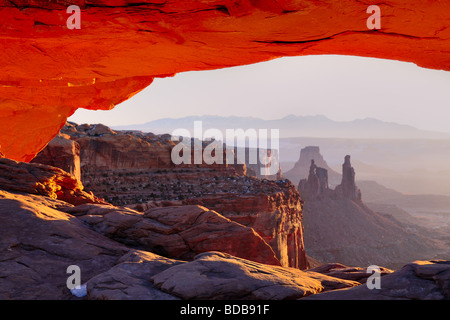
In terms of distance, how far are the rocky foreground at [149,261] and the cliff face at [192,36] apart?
14.4ft

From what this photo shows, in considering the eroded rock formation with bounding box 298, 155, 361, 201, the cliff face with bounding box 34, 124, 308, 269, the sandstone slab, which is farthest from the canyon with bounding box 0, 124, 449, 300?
the eroded rock formation with bounding box 298, 155, 361, 201

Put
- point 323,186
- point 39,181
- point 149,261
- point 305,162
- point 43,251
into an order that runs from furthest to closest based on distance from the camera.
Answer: point 305,162 < point 323,186 < point 39,181 < point 43,251 < point 149,261

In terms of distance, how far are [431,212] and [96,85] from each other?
163 metres

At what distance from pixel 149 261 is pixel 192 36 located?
19.1 ft

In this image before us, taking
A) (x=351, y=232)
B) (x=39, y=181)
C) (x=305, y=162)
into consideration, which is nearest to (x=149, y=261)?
(x=39, y=181)

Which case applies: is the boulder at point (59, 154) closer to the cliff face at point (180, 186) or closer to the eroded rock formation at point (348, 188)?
the cliff face at point (180, 186)

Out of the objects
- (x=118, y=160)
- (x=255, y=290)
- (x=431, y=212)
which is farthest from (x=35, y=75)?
(x=431, y=212)

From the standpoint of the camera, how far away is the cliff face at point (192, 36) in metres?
8.63

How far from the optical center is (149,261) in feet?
28.4

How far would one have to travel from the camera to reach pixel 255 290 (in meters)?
7.06

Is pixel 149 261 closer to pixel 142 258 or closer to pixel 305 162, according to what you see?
pixel 142 258

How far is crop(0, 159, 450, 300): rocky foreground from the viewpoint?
23.2 feet

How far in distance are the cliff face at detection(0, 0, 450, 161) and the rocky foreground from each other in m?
4.40

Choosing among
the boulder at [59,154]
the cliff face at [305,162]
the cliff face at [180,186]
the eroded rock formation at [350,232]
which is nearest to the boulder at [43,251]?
the boulder at [59,154]
